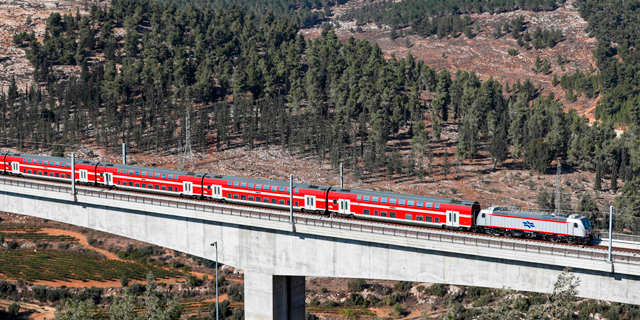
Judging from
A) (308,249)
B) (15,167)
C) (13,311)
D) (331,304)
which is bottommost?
(331,304)

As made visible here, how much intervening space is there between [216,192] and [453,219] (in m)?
25.8

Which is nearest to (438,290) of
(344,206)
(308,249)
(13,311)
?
(344,206)

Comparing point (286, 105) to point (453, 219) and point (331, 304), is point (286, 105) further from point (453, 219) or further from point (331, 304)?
point (453, 219)

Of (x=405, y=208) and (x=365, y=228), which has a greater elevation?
(x=405, y=208)

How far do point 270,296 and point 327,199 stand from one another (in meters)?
10.6

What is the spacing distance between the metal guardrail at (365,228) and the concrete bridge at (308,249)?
0.08 meters

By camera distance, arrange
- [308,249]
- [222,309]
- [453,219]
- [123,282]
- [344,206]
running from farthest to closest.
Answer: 1. [123,282]
2. [222,309]
3. [344,206]
4. [308,249]
5. [453,219]

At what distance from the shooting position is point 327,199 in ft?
213

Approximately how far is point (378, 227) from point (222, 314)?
37249mm

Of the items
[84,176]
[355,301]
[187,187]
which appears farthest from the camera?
[355,301]

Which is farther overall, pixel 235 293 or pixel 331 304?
pixel 235 293

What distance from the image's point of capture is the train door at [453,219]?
59.0 metres

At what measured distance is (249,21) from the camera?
19838 cm

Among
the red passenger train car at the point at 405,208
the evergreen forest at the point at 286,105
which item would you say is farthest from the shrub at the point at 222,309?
the evergreen forest at the point at 286,105
